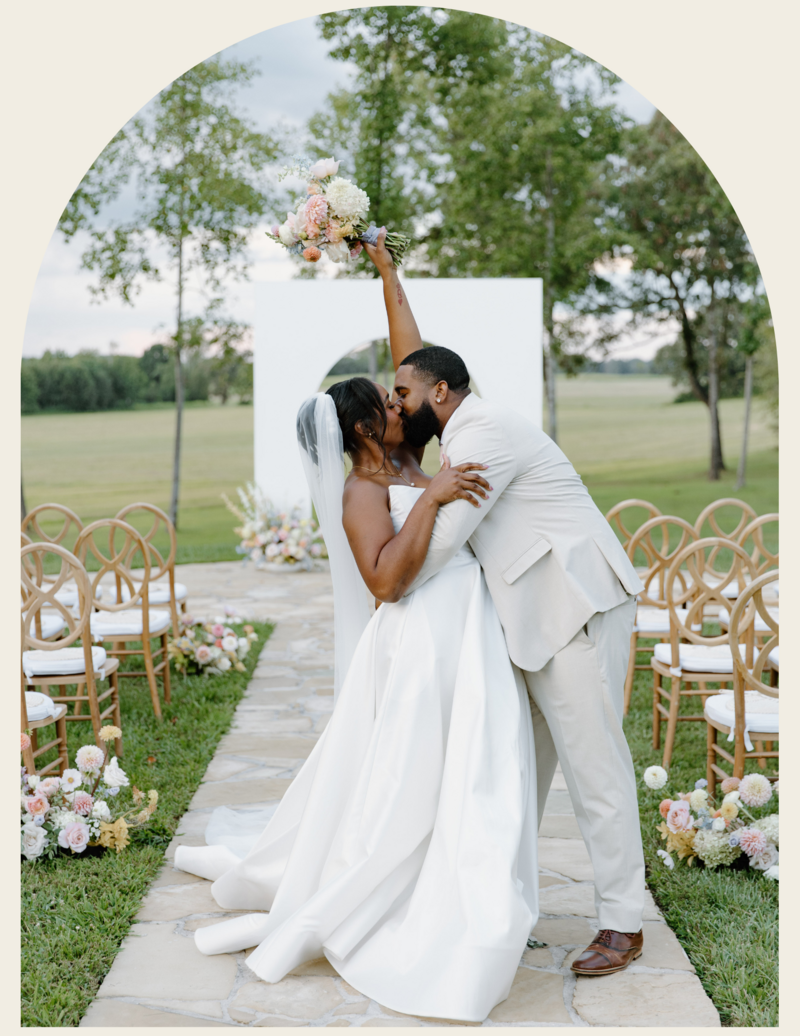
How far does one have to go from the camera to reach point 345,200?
10.6 ft

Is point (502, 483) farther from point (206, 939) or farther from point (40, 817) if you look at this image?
point (40, 817)

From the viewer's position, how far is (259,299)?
11.2 m

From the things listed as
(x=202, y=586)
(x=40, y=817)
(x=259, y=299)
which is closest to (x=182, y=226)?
(x=259, y=299)

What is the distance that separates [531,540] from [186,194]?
1416cm

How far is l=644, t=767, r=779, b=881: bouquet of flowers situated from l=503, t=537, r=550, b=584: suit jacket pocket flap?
3.94 feet

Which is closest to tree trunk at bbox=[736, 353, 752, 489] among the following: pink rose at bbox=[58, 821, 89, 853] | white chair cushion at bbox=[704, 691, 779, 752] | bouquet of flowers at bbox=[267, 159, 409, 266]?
white chair cushion at bbox=[704, 691, 779, 752]

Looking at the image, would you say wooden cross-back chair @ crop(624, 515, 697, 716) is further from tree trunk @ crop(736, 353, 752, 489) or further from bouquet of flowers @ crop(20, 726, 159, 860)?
tree trunk @ crop(736, 353, 752, 489)

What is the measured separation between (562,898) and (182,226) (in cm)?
1414

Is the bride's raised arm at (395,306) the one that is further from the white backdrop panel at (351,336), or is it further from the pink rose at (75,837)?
the white backdrop panel at (351,336)

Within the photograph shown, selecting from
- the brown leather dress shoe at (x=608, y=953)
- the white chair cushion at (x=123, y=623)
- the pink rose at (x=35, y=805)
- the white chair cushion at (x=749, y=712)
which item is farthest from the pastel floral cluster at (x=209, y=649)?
the brown leather dress shoe at (x=608, y=953)

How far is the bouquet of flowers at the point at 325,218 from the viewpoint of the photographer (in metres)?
3.25

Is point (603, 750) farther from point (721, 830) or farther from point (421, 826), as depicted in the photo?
point (721, 830)

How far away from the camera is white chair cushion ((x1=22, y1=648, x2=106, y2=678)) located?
4.59m

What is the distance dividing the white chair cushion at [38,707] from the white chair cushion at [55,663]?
1.37 feet
